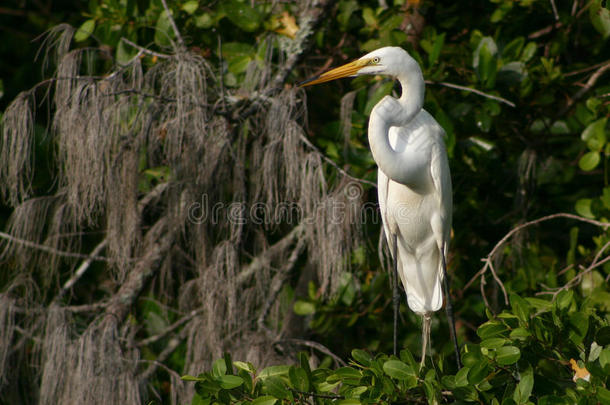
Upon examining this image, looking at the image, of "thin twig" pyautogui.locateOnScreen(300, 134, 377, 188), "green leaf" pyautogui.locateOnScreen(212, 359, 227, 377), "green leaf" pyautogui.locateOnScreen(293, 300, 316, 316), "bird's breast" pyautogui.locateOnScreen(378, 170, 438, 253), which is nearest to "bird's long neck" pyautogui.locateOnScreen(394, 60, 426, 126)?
"bird's breast" pyautogui.locateOnScreen(378, 170, 438, 253)

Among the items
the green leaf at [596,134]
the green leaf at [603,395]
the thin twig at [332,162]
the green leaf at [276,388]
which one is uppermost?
the green leaf at [596,134]

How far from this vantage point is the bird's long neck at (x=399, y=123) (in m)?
1.84

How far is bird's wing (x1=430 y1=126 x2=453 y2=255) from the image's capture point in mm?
2070

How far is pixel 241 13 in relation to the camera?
8.63 feet

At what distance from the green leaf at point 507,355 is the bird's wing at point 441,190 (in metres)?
0.55

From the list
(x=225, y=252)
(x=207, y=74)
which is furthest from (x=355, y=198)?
(x=207, y=74)

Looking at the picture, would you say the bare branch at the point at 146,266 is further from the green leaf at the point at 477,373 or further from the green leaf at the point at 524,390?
the green leaf at the point at 524,390

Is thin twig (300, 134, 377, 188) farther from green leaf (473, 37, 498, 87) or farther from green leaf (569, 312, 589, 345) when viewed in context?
green leaf (569, 312, 589, 345)

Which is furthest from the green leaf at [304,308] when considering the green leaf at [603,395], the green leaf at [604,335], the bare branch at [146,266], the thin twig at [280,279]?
the green leaf at [603,395]

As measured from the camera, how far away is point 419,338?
277cm

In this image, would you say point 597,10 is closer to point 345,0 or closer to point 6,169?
point 345,0

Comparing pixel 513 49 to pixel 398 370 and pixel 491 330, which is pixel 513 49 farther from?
pixel 398 370

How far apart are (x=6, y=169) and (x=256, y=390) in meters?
1.05

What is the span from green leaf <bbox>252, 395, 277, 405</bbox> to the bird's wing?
76 centimetres
